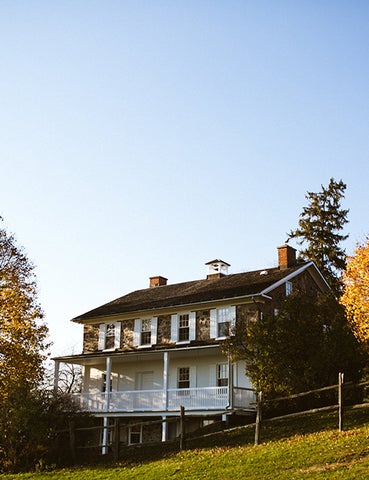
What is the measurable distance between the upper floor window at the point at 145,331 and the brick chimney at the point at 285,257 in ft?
25.3

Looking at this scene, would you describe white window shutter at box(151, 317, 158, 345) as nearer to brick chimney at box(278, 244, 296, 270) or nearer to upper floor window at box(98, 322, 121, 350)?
upper floor window at box(98, 322, 121, 350)

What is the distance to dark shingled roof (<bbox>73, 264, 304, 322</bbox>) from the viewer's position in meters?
34.1

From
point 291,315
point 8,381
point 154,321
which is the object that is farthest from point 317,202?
point 8,381

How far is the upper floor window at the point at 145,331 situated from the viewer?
119 ft

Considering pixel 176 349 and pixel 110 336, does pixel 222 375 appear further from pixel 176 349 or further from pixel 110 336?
pixel 110 336

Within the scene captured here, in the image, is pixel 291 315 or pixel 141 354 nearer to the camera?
pixel 291 315

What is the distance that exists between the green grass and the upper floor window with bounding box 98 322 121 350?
12.7 m

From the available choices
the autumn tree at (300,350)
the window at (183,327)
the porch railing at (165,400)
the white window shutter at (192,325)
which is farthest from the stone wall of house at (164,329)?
the autumn tree at (300,350)

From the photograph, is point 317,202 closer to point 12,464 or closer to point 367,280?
point 367,280

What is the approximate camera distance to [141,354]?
34469 mm

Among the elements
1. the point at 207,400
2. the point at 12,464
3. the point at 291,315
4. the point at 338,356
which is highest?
the point at 291,315

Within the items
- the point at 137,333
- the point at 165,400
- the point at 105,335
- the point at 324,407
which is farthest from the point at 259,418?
the point at 105,335

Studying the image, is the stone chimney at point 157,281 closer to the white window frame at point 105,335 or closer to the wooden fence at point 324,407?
the white window frame at point 105,335

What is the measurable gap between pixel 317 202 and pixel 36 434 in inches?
Result: 1250
